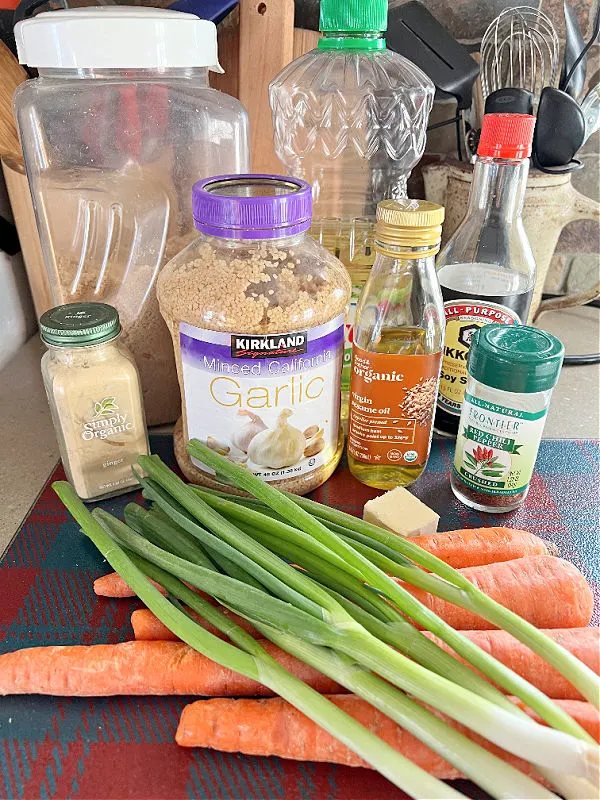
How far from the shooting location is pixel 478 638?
23.3 inches

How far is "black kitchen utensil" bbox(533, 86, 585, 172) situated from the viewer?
2.94 ft

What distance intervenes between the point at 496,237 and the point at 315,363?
35 centimetres

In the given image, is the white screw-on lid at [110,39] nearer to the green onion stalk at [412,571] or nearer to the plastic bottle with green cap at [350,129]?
the plastic bottle with green cap at [350,129]

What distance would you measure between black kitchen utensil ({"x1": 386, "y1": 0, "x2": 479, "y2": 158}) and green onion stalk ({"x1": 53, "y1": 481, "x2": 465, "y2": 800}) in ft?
2.68

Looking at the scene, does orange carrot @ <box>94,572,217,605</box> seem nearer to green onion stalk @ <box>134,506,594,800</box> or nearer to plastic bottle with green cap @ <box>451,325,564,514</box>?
green onion stalk @ <box>134,506,594,800</box>

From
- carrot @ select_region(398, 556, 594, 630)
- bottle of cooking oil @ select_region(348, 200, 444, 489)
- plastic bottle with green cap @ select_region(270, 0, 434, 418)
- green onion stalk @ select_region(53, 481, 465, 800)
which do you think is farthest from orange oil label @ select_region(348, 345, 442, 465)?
green onion stalk @ select_region(53, 481, 465, 800)

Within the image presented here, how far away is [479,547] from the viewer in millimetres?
724

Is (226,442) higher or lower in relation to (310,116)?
lower

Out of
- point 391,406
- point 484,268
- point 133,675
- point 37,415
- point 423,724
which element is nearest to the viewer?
point 423,724

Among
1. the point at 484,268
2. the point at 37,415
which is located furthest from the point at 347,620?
the point at 37,415

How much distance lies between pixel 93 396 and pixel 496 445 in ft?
1.60

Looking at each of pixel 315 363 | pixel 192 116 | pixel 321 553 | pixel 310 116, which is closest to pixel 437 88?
pixel 310 116

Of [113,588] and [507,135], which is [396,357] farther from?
[113,588]

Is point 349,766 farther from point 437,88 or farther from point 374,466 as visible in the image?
point 437,88
